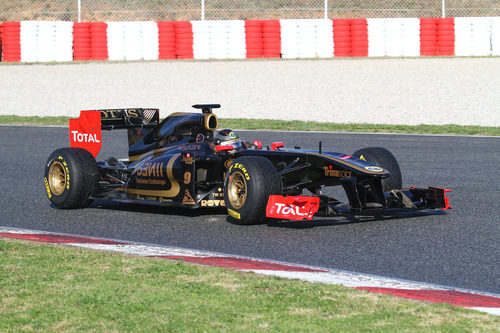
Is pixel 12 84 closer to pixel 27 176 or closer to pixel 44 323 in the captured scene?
pixel 27 176

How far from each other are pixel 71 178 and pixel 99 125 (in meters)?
0.89

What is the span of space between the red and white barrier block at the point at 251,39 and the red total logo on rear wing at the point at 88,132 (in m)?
17.5

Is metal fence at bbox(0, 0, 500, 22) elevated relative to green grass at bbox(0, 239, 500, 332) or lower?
elevated

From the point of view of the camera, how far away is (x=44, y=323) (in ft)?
14.9

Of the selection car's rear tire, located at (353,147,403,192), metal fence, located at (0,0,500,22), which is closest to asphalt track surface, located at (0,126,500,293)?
car's rear tire, located at (353,147,403,192)

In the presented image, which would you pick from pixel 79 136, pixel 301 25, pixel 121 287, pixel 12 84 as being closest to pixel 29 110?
pixel 12 84

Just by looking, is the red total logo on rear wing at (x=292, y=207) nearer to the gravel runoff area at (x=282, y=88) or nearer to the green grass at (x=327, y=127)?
the green grass at (x=327, y=127)

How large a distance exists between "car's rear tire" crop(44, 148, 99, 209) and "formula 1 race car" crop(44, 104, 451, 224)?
1 cm

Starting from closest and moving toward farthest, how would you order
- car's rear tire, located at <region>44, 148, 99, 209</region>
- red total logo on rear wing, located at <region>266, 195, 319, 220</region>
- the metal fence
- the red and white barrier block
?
red total logo on rear wing, located at <region>266, 195, 319, 220</region> < car's rear tire, located at <region>44, 148, 99, 209</region> < the red and white barrier block < the metal fence

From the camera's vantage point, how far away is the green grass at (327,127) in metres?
16.0

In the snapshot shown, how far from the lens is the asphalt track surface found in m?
6.14

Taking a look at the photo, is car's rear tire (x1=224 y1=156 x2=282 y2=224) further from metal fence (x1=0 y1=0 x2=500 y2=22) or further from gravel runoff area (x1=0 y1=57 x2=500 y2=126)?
metal fence (x1=0 y1=0 x2=500 y2=22)

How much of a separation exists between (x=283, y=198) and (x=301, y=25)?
19.7 metres

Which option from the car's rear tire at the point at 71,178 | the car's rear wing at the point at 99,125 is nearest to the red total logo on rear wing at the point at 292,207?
the car's rear tire at the point at 71,178
